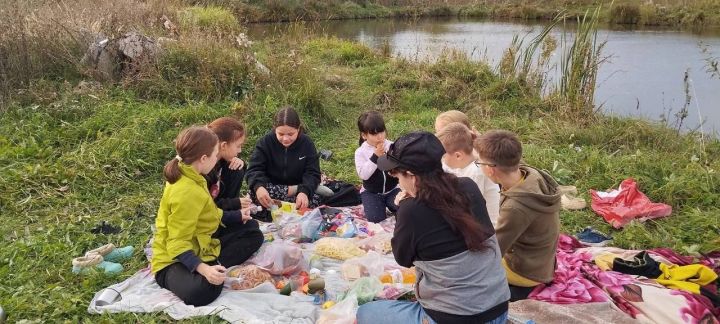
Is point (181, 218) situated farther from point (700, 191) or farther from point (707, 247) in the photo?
point (700, 191)

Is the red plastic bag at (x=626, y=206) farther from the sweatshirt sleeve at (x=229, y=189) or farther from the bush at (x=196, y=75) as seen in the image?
the bush at (x=196, y=75)

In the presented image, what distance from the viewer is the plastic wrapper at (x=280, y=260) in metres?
3.45

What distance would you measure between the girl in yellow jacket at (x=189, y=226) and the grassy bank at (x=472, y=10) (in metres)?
13.2

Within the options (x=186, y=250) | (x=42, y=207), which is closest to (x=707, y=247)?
(x=186, y=250)

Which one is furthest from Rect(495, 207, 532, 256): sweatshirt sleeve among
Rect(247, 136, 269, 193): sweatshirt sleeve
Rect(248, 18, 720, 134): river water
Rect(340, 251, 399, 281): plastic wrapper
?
Rect(248, 18, 720, 134): river water

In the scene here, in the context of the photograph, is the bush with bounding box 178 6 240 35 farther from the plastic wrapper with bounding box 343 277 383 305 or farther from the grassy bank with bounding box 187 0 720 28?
the plastic wrapper with bounding box 343 277 383 305

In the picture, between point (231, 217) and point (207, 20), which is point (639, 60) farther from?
point (231, 217)

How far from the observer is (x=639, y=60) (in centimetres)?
1150

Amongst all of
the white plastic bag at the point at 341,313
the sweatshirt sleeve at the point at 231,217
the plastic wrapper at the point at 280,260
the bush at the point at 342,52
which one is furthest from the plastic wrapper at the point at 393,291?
the bush at the point at 342,52

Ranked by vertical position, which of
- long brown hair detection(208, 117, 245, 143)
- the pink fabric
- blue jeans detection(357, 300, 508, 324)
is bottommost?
the pink fabric

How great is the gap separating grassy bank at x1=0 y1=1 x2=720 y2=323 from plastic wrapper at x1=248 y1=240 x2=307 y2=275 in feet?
2.54

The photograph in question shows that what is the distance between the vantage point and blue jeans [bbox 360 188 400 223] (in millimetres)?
4336

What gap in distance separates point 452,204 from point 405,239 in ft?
0.84

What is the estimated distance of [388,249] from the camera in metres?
3.75
